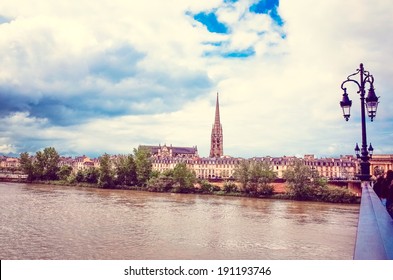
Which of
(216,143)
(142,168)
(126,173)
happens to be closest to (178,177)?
(142,168)

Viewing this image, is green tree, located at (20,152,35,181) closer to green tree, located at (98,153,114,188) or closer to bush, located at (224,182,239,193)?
green tree, located at (98,153,114,188)

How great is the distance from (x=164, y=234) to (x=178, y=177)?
2045 centimetres

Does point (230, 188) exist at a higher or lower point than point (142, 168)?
lower

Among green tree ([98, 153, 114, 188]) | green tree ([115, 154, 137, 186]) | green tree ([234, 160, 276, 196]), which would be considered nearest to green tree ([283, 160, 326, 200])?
green tree ([234, 160, 276, 196])

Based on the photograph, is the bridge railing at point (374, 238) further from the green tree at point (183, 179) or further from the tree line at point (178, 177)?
the green tree at point (183, 179)

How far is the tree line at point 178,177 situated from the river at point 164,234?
866 cm

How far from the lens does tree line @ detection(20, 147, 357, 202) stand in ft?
88.3

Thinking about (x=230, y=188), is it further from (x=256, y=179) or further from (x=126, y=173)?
(x=126, y=173)

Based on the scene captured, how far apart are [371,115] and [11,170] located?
4709 centimetres

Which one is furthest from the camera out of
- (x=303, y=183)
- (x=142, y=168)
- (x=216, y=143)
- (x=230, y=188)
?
(x=216, y=143)

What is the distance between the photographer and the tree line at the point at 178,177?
26.9 metres

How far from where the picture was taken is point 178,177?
3244cm

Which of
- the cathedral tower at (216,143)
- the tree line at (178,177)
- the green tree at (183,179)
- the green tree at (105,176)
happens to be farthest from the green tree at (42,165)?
the cathedral tower at (216,143)

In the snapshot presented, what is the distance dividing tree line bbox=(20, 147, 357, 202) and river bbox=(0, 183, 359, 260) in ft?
28.4
